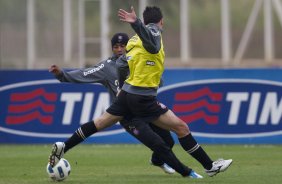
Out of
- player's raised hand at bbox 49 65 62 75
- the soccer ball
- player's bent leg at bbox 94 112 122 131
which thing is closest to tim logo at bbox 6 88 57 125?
player's raised hand at bbox 49 65 62 75

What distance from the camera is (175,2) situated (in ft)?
93.8

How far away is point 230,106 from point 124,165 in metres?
5.10

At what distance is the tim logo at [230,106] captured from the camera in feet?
63.1

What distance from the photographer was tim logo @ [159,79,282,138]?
63.1 ft

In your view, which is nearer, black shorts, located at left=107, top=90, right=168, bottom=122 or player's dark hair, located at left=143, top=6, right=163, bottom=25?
player's dark hair, located at left=143, top=6, right=163, bottom=25

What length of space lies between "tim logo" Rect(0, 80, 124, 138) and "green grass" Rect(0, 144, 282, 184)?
57 centimetres

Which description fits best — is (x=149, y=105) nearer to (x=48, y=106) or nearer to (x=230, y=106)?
(x=230, y=106)

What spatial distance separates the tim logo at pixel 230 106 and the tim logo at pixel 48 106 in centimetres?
150

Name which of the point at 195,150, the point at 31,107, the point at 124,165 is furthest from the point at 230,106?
the point at 195,150

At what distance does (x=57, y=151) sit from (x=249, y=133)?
7.60m

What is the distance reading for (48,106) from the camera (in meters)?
19.7

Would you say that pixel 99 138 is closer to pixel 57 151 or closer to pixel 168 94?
pixel 168 94

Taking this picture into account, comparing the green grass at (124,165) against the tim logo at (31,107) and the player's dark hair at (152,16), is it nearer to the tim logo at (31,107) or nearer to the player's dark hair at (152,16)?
the tim logo at (31,107)

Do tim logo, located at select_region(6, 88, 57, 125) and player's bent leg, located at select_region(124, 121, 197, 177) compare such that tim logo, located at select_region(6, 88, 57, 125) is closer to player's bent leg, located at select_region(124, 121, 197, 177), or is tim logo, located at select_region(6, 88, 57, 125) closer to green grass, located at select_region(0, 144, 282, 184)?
green grass, located at select_region(0, 144, 282, 184)
